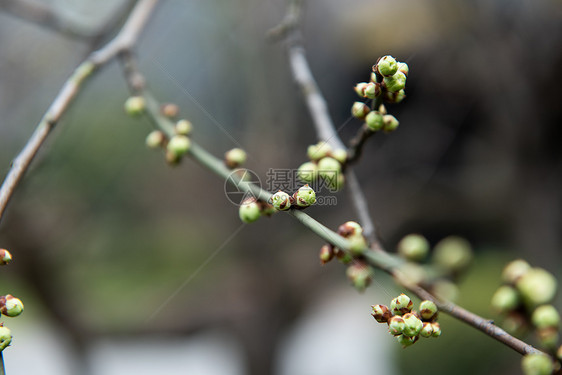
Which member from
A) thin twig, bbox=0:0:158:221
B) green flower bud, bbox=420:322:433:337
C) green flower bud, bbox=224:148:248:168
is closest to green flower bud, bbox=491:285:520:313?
green flower bud, bbox=420:322:433:337

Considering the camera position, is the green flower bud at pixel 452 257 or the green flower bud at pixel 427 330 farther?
the green flower bud at pixel 452 257

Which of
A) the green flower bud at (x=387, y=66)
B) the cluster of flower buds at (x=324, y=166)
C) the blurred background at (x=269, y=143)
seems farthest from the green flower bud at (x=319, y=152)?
the blurred background at (x=269, y=143)

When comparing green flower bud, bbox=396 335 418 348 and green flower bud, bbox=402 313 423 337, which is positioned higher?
green flower bud, bbox=402 313 423 337

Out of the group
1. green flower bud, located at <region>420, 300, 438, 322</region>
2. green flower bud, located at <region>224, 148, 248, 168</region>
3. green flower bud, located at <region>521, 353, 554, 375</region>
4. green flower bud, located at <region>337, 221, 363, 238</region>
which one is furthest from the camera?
green flower bud, located at <region>224, 148, 248, 168</region>

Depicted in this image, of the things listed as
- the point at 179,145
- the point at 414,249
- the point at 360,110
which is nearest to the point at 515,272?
the point at 414,249

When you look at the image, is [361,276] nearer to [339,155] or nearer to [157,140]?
[339,155]

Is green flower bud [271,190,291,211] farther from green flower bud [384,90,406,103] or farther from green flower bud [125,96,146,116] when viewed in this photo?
green flower bud [125,96,146,116]

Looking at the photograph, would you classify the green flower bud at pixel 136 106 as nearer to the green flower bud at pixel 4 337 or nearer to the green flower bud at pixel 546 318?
the green flower bud at pixel 4 337
